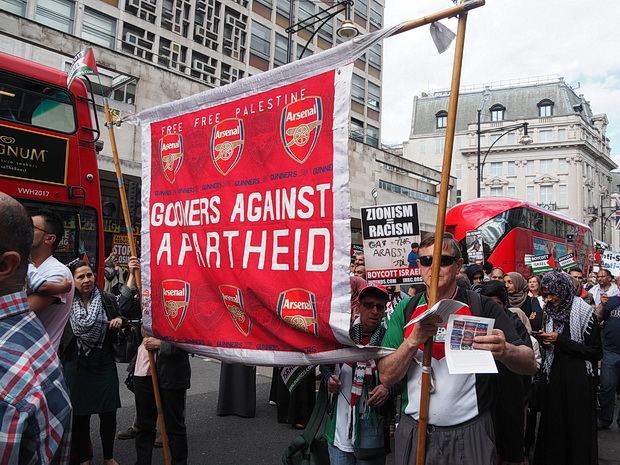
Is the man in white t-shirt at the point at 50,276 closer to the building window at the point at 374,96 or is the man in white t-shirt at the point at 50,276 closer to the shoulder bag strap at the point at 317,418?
the shoulder bag strap at the point at 317,418

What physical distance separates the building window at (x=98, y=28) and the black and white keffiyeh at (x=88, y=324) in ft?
66.1

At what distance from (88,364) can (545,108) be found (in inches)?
2704

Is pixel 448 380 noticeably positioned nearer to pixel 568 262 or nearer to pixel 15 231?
pixel 15 231

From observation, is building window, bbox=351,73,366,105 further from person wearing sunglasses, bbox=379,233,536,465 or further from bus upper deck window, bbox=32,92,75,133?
person wearing sunglasses, bbox=379,233,536,465

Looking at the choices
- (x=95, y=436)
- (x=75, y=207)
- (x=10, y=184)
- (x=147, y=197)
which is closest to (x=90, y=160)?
(x=75, y=207)

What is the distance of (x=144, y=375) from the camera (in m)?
4.30

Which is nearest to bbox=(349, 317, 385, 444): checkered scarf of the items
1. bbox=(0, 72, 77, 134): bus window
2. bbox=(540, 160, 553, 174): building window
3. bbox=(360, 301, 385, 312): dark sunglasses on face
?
bbox=(360, 301, 385, 312): dark sunglasses on face

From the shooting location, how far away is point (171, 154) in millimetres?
3514

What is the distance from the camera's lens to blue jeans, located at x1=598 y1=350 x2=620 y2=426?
6414 millimetres

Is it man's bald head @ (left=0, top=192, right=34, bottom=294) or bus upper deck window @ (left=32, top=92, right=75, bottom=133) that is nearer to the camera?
man's bald head @ (left=0, top=192, right=34, bottom=294)

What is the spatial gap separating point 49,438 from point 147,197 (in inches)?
100

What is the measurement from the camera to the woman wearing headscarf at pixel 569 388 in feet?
13.3

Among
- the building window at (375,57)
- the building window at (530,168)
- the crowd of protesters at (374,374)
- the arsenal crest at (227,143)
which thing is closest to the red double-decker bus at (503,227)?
the crowd of protesters at (374,374)

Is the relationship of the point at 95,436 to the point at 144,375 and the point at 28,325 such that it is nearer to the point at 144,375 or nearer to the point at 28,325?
the point at 144,375
